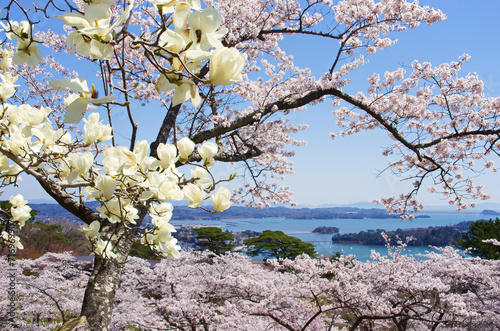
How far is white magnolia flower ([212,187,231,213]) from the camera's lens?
2.45 feet

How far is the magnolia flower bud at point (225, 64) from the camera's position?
49 centimetres

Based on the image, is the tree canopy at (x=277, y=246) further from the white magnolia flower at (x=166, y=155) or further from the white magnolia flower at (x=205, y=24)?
the white magnolia flower at (x=205, y=24)

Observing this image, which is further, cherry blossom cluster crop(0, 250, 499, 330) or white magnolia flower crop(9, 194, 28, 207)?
cherry blossom cluster crop(0, 250, 499, 330)

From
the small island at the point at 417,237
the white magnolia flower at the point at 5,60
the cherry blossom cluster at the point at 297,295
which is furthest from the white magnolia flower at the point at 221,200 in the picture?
the small island at the point at 417,237

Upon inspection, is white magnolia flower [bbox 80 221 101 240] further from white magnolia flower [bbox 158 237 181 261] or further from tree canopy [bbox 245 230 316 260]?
tree canopy [bbox 245 230 316 260]

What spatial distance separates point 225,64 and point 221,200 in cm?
37

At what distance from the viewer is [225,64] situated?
0.49m

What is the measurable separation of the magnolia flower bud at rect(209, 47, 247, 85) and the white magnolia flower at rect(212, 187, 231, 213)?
0.33 m

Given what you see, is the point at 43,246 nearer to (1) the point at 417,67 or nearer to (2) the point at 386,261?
(2) the point at 386,261

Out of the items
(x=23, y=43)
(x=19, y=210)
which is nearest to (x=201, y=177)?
(x=23, y=43)

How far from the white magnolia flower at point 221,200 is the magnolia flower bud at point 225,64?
33cm

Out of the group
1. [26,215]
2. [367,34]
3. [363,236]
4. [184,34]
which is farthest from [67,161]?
[363,236]

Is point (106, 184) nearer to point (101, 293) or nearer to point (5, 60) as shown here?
point (5, 60)

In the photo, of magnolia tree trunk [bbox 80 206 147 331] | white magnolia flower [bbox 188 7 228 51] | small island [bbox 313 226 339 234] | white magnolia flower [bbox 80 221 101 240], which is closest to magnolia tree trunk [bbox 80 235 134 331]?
magnolia tree trunk [bbox 80 206 147 331]
